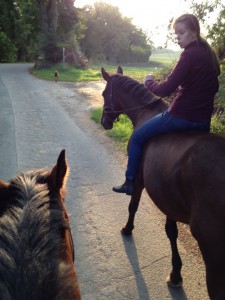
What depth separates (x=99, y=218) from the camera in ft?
15.8

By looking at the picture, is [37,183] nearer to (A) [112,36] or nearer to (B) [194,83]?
(B) [194,83]

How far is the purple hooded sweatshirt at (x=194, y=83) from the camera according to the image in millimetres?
3092

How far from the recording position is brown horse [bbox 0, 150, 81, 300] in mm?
1334

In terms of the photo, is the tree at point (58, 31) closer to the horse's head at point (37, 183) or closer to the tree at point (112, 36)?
the horse's head at point (37, 183)

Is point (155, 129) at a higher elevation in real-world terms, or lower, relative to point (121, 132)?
higher

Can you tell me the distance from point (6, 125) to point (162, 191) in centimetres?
753

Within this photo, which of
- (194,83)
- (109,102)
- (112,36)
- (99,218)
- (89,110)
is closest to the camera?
(194,83)

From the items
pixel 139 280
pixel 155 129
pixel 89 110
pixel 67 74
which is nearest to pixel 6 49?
pixel 67 74

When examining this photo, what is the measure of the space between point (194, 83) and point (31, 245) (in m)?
2.33

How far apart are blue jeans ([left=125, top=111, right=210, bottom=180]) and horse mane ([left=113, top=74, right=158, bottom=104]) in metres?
0.76

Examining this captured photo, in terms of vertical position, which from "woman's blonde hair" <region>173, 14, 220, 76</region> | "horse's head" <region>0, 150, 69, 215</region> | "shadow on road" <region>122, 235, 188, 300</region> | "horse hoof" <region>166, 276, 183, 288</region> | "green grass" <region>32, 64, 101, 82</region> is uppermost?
"woman's blonde hair" <region>173, 14, 220, 76</region>

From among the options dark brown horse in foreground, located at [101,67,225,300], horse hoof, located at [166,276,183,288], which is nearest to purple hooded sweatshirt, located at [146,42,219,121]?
dark brown horse in foreground, located at [101,67,225,300]

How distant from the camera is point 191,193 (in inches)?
108

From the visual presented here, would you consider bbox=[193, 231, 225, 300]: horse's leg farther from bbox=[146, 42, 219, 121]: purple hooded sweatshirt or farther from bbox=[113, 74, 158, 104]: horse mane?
bbox=[113, 74, 158, 104]: horse mane
